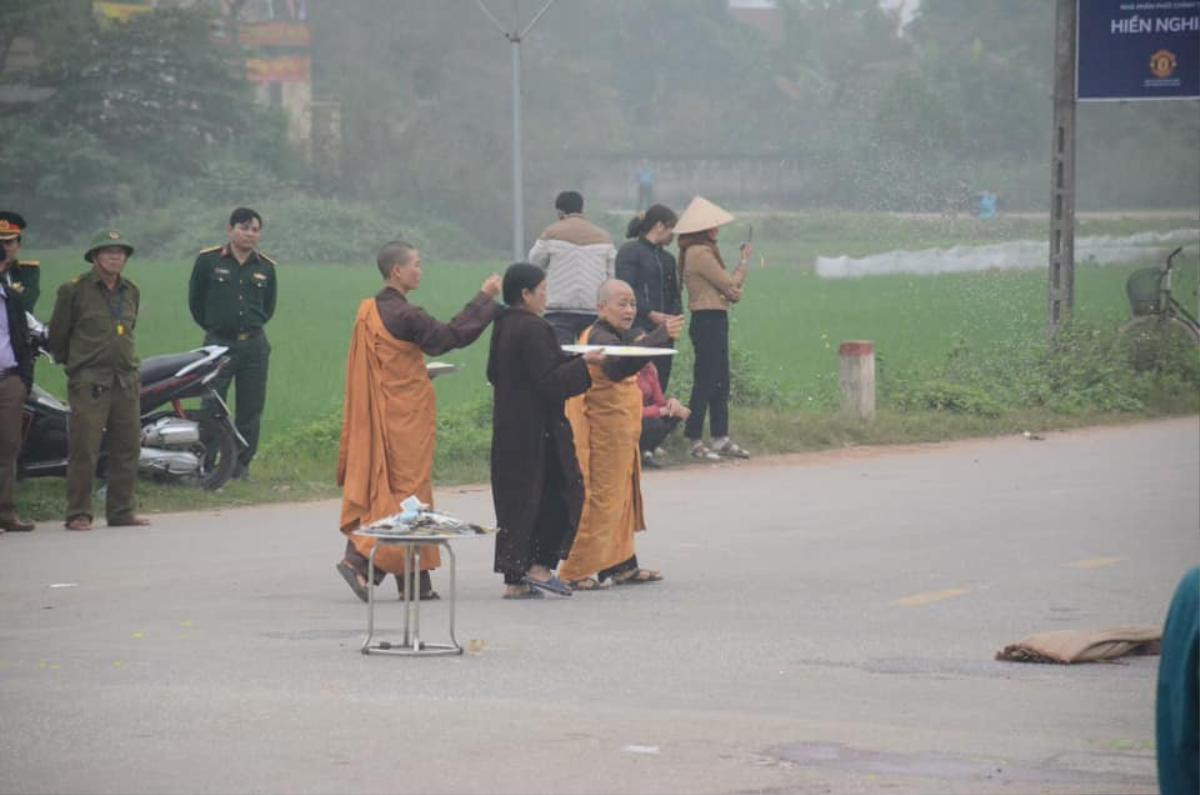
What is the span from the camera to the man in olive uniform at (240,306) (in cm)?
1556

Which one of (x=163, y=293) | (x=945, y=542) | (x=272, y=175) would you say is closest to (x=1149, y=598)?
(x=945, y=542)

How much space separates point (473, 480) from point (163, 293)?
2209cm

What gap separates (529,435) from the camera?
11430mm

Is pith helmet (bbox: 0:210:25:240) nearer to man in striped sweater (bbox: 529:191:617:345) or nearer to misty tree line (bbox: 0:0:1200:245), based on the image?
man in striped sweater (bbox: 529:191:617:345)

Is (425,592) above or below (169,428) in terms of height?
below

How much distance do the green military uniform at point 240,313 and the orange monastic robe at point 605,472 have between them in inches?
171

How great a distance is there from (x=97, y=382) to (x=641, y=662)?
5439 millimetres

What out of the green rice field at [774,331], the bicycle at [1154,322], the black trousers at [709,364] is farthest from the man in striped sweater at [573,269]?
the bicycle at [1154,322]

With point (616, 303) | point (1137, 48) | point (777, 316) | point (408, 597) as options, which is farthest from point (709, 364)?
point (777, 316)

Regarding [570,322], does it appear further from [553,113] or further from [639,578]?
[553,113]

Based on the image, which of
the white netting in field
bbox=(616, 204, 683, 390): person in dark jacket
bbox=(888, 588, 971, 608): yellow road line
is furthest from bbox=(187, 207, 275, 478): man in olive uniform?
the white netting in field

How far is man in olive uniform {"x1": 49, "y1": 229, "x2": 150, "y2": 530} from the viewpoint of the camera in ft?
44.7

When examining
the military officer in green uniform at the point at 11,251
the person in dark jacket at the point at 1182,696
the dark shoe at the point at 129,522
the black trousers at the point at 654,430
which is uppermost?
the military officer in green uniform at the point at 11,251

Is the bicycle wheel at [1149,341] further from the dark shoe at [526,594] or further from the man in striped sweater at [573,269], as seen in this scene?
the dark shoe at [526,594]
